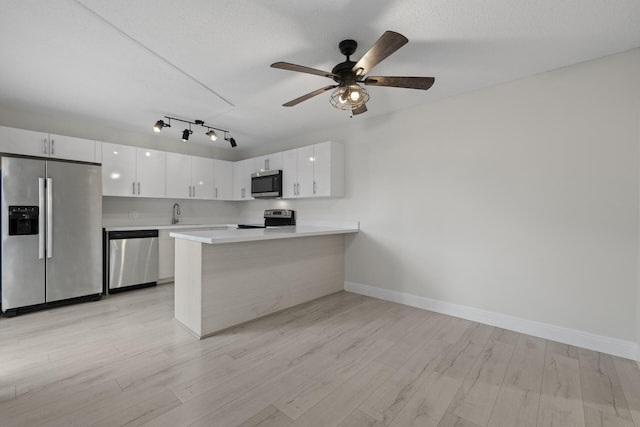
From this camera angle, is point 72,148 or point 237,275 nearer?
point 237,275

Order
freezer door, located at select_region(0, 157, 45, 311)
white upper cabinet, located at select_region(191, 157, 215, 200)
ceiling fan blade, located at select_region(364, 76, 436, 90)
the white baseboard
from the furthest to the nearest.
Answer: white upper cabinet, located at select_region(191, 157, 215, 200) < freezer door, located at select_region(0, 157, 45, 311) < the white baseboard < ceiling fan blade, located at select_region(364, 76, 436, 90)

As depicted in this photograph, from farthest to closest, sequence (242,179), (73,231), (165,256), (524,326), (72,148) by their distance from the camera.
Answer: (242,179)
(165,256)
(72,148)
(73,231)
(524,326)

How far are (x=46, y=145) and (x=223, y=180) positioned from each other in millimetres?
2433

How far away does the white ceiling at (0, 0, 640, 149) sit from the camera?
1.74 m

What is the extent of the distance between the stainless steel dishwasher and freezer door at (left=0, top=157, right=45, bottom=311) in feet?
2.50

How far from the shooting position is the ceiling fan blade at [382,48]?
5.09 feet

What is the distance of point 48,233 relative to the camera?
124 inches

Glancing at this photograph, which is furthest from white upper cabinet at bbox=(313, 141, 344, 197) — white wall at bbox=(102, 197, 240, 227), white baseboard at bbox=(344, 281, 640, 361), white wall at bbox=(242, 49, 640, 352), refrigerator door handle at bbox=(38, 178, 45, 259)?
refrigerator door handle at bbox=(38, 178, 45, 259)

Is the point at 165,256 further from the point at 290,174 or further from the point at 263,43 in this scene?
the point at 263,43

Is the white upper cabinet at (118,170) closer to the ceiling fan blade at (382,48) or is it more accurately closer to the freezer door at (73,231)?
the freezer door at (73,231)

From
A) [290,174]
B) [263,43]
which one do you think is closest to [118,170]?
[290,174]

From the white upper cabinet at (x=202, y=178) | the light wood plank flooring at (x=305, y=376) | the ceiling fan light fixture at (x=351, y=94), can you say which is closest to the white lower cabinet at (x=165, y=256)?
the white upper cabinet at (x=202, y=178)

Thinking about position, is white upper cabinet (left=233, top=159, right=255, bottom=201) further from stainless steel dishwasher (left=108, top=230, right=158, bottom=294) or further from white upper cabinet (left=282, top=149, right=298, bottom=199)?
stainless steel dishwasher (left=108, top=230, right=158, bottom=294)

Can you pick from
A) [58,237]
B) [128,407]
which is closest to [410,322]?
[128,407]
